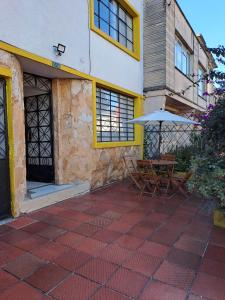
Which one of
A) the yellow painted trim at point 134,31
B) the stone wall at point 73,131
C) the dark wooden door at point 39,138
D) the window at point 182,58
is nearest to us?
the stone wall at point 73,131

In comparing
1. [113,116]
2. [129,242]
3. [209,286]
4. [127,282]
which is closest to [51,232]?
[129,242]

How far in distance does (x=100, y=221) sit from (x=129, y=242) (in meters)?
0.91

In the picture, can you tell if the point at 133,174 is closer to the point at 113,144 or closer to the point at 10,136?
the point at 113,144

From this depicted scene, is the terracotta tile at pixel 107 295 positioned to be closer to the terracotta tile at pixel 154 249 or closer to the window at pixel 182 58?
the terracotta tile at pixel 154 249

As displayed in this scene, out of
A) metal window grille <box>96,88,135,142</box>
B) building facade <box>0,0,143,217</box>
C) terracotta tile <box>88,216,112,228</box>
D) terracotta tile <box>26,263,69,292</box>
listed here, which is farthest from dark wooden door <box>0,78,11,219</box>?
metal window grille <box>96,88,135,142</box>

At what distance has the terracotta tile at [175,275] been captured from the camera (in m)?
2.41

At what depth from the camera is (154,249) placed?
123 inches

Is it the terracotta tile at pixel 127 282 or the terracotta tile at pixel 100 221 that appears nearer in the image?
the terracotta tile at pixel 127 282

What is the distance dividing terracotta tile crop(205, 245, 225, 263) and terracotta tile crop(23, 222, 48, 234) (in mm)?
2488

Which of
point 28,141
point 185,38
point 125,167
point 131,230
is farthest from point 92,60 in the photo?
point 185,38

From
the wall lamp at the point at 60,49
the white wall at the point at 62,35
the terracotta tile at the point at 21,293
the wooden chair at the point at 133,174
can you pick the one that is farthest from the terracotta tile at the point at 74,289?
the wall lamp at the point at 60,49

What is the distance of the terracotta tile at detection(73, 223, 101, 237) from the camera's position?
361 cm

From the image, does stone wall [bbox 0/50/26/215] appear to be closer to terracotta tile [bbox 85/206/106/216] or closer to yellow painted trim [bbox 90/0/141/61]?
terracotta tile [bbox 85/206/106/216]

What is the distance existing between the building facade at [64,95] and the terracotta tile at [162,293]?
9.40 ft
